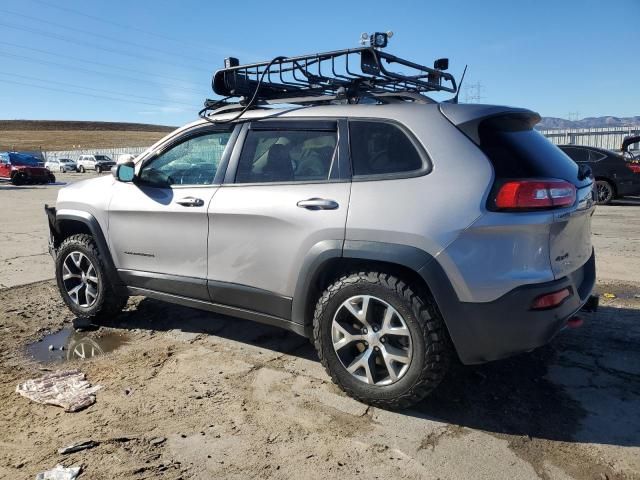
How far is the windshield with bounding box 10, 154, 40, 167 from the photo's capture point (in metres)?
27.1

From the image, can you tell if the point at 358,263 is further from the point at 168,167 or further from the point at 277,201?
the point at 168,167

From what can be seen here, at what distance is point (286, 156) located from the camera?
352 centimetres

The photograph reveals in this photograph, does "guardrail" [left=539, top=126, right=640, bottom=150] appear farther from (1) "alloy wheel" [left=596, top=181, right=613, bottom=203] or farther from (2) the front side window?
(2) the front side window

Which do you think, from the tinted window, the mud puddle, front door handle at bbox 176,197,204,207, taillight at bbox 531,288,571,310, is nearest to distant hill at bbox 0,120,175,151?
the mud puddle

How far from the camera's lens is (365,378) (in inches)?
122

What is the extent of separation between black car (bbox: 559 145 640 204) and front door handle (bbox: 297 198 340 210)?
1163 centimetres

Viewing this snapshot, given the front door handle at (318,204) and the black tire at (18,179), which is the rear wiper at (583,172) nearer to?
the front door handle at (318,204)

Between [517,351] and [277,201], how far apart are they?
1.68m

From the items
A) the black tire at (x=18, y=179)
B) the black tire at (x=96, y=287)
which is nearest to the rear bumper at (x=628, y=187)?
the black tire at (x=96, y=287)

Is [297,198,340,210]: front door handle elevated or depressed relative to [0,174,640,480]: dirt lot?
elevated

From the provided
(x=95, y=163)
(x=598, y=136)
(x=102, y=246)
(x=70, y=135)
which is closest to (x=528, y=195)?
(x=102, y=246)

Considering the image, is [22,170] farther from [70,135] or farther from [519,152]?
[70,135]

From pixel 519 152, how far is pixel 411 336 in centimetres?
119

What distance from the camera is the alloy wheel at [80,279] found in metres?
Result: 4.62
